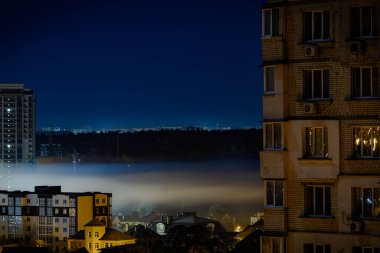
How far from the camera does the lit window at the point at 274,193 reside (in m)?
14.9

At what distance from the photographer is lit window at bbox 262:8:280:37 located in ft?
49.5

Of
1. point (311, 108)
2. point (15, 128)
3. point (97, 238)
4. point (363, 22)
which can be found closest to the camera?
point (363, 22)

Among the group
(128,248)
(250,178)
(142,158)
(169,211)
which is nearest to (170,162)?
(142,158)

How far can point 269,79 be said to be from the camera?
15.2m

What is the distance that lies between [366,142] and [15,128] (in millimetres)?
122340

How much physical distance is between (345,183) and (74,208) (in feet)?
197

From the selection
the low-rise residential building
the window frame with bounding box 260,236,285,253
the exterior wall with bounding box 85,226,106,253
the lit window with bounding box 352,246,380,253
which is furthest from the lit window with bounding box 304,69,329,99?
the exterior wall with bounding box 85,226,106,253

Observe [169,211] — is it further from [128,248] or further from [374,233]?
[374,233]

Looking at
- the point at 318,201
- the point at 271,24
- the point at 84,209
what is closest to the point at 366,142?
the point at 318,201

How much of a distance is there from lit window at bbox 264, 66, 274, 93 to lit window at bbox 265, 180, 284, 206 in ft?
5.19

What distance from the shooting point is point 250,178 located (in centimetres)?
11144

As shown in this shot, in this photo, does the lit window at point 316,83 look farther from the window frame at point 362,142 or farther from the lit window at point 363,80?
the window frame at point 362,142

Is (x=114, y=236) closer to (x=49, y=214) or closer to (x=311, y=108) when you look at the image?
(x=49, y=214)

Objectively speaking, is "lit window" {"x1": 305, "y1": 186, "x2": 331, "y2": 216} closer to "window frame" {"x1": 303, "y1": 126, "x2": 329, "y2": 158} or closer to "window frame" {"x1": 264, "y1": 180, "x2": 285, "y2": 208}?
"window frame" {"x1": 264, "y1": 180, "x2": 285, "y2": 208}
